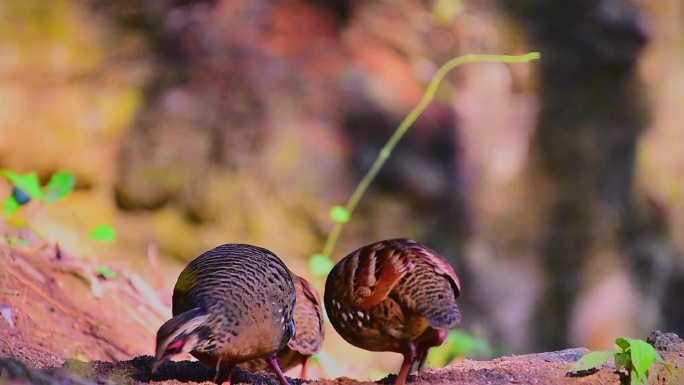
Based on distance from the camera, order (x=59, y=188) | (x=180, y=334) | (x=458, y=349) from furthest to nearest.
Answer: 1. (x=458, y=349)
2. (x=59, y=188)
3. (x=180, y=334)

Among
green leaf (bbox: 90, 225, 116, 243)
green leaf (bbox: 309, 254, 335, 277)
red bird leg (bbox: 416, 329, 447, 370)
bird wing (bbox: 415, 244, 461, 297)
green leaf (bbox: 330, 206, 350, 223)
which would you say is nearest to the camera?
red bird leg (bbox: 416, 329, 447, 370)

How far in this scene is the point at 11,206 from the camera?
244 inches

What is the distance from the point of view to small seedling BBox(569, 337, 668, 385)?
12.6 ft

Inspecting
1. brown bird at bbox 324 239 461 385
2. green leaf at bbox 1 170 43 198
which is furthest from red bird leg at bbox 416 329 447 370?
green leaf at bbox 1 170 43 198

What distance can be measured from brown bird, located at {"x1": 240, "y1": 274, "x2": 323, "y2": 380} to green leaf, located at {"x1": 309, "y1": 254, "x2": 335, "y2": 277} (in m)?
2.28

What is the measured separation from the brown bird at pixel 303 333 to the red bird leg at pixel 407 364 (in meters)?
0.95

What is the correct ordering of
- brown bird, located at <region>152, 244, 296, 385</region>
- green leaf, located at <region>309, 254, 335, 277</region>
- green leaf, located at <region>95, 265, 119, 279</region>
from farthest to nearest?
green leaf, located at <region>309, 254, 335, 277</region>, green leaf, located at <region>95, 265, 119, 279</region>, brown bird, located at <region>152, 244, 296, 385</region>

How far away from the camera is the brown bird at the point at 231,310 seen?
3299mm

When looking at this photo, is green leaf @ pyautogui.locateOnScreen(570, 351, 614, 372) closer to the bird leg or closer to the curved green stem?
the bird leg

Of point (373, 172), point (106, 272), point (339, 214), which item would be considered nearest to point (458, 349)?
point (339, 214)

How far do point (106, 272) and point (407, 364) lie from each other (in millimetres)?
2769

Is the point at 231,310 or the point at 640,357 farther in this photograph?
the point at 640,357

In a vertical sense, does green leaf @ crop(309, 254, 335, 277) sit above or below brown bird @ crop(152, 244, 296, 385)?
below

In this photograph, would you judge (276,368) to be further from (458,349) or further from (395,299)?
(458,349)
